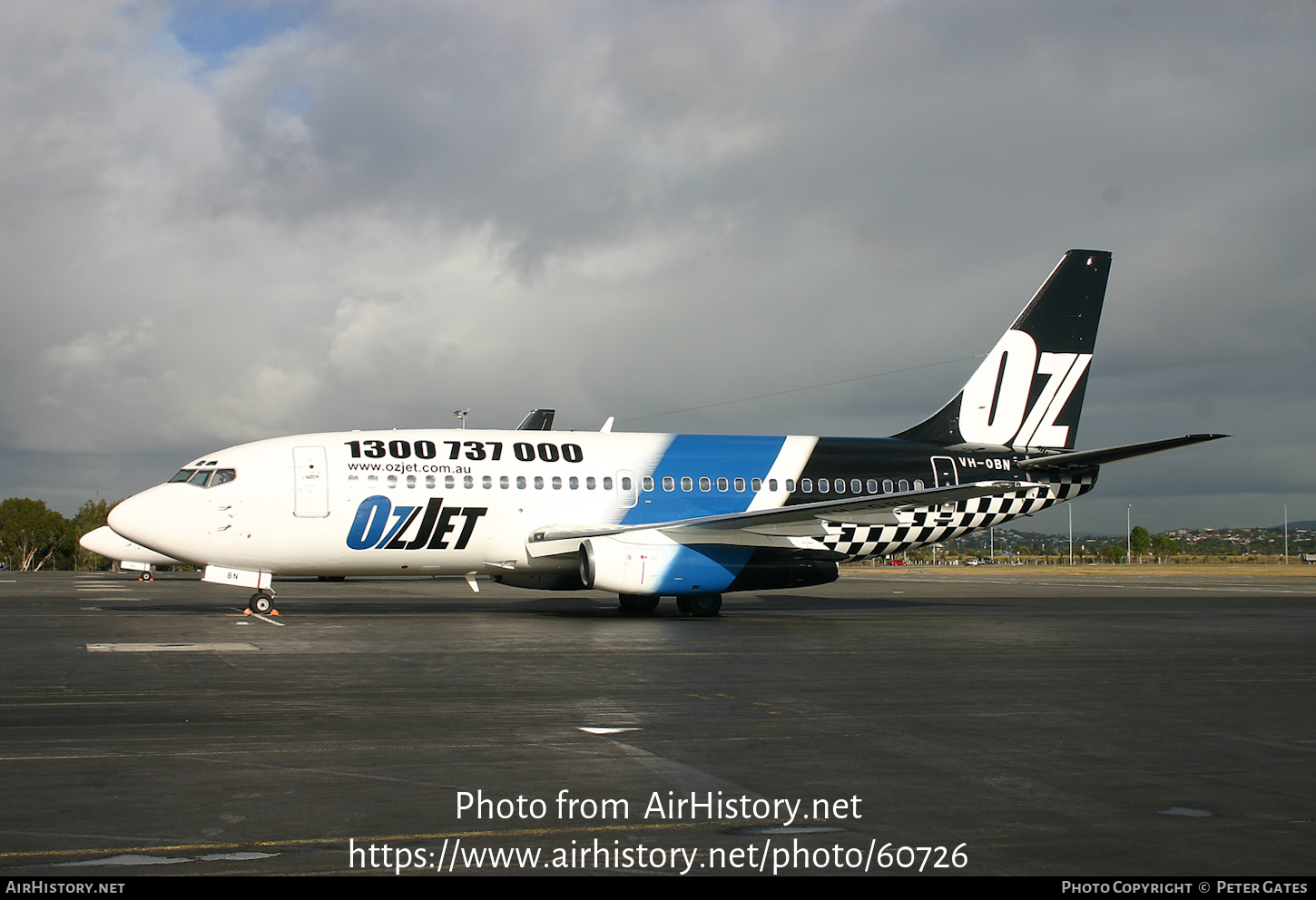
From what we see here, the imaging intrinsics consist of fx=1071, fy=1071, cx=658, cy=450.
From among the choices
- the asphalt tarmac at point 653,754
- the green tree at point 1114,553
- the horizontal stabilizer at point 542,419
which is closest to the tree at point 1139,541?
the green tree at point 1114,553

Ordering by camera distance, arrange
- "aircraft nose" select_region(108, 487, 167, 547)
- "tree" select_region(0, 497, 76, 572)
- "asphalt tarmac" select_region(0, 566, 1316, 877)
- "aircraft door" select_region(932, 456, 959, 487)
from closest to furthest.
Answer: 1. "asphalt tarmac" select_region(0, 566, 1316, 877)
2. "aircraft nose" select_region(108, 487, 167, 547)
3. "aircraft door" select_region(932, 456, 959, 487)
4. "tree" select_region(0, 497, 76, 572)

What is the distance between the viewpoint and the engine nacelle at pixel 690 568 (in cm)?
2145

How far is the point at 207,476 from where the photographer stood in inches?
859

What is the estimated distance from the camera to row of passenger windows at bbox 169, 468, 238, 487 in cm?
2173

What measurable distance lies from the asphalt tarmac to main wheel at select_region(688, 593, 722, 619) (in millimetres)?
6212

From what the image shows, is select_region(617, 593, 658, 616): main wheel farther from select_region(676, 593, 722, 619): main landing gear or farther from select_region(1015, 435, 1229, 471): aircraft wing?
select_region(1015, 435, 1229, 471): aircraft wing

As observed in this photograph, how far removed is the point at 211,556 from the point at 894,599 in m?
18.8

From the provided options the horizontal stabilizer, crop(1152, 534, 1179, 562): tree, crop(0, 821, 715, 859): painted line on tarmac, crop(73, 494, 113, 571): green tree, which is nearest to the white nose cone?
the horizontal stabilizer

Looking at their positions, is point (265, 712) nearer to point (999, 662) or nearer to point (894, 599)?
point (999, 662)

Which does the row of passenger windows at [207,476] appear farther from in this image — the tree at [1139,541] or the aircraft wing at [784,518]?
the tree at [1139,541]

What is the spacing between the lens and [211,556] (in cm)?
2141

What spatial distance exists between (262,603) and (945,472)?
646 inches

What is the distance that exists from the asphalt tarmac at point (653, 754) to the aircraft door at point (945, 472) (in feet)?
31.3

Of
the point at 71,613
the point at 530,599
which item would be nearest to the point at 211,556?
the point at 71,613
